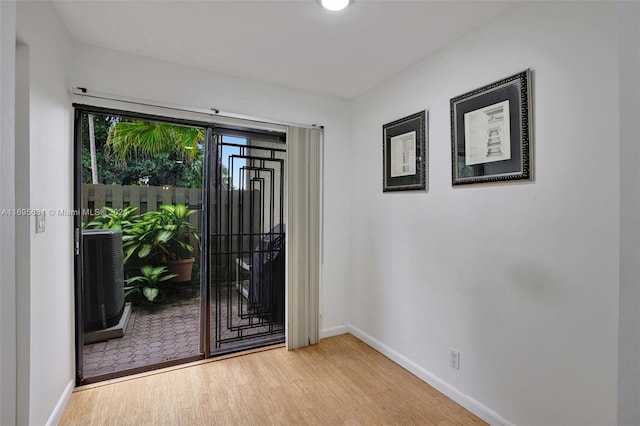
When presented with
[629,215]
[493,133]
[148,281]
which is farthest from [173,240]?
[629,215]

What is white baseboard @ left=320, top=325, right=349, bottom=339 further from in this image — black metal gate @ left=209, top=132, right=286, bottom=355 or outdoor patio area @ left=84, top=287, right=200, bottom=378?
outdoor patio area @ left=84, top=287, right=200, bottom=378

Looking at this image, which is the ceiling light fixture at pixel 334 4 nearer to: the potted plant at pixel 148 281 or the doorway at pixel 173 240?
the doorway at pixel 173 240

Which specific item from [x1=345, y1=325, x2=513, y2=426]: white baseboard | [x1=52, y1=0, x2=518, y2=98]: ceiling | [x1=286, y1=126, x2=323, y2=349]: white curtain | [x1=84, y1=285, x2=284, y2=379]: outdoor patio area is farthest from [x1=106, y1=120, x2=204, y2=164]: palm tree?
[x1=345, y1=325, x2=513, y2=426]: white baseboard

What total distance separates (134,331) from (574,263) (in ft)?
10.7

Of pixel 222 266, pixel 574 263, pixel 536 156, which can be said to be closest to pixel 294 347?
pixel 222 266

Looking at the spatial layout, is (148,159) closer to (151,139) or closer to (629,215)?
(151,139)

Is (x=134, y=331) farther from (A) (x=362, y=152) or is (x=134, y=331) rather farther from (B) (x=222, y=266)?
(A) (x=362, y=152)

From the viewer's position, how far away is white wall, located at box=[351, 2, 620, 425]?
145 cm

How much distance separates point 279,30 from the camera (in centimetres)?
204

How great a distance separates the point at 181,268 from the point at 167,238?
1.02 ft

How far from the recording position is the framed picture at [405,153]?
239 centimetres

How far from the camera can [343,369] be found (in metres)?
2.52

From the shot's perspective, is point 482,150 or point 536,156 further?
point 482,150

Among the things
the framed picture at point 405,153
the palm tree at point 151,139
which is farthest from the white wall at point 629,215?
the palm tree at point 151,139
